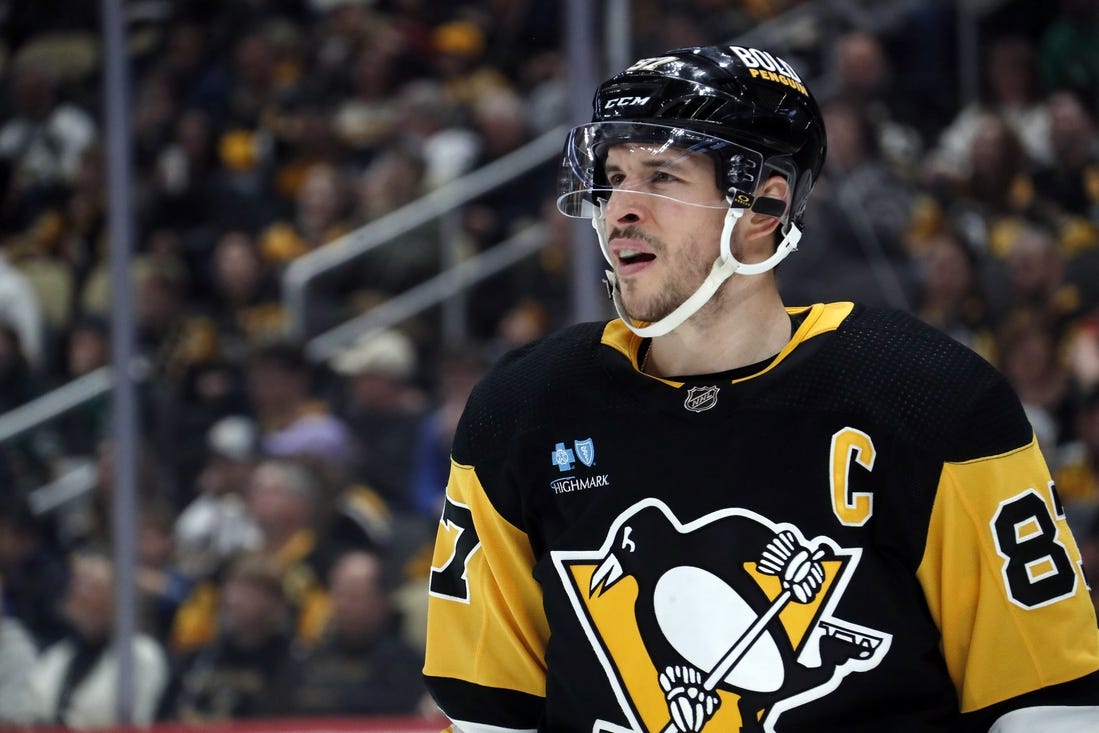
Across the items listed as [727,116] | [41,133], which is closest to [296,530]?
[41,133]

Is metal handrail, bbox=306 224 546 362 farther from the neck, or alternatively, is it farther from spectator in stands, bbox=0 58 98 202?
the neck

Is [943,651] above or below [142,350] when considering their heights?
below

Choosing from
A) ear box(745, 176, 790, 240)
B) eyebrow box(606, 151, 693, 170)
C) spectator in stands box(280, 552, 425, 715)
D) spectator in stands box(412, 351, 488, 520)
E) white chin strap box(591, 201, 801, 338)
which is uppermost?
eyebrow box(606, 151, 693, 170)

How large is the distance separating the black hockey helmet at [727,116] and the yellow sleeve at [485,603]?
313 mm

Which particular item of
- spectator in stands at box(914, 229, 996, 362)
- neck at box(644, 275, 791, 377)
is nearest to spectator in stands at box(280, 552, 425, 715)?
spectator in stands at box(914, 229, 996, 362)

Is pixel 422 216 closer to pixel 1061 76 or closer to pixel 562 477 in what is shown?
pixel 1061 76

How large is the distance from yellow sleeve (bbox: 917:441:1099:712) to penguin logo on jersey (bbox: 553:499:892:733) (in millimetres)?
76

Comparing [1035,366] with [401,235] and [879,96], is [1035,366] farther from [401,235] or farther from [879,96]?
[401,235]

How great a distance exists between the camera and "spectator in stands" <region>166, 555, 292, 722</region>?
312cm

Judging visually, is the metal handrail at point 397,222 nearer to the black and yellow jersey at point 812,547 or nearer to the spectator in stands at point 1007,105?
the spectator in stands at point 1007,105

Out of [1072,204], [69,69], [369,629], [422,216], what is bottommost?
[369,629]

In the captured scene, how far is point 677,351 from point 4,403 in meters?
2.33

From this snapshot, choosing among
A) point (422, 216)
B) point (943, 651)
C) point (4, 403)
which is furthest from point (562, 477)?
point (4, 403)

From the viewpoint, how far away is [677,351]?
4.40 ft
